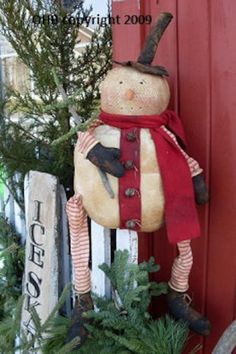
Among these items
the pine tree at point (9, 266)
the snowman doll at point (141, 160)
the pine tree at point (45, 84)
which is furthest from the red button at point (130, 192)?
the pine tree at point (9, 266)

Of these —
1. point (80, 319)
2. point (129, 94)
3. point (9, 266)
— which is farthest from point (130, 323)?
point (9, 266)

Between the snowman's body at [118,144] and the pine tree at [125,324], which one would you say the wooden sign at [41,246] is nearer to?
the pine tree at [125,324]

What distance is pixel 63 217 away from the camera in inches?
52.4

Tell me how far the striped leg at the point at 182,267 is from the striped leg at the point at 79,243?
0.21 meters

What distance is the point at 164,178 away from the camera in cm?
95

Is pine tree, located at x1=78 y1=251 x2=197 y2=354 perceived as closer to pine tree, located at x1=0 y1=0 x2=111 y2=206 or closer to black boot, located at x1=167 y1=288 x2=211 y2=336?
black boot, located at x1=167 y1=288 x2=211 y2=336

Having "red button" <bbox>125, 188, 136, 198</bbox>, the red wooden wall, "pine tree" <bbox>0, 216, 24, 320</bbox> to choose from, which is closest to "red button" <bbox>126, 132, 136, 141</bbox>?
"red button" <bbox>125, 188, 136, 198</bbox>

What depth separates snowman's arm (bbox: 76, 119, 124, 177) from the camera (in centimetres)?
92

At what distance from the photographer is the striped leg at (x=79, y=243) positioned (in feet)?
3.38

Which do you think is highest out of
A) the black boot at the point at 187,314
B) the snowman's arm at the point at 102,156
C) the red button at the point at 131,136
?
the red button at the point at 131,136

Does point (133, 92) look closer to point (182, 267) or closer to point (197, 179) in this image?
point (197, 179)

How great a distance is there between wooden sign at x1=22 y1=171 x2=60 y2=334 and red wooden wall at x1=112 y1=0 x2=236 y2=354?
0.41 meters

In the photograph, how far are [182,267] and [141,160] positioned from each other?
0.95ft

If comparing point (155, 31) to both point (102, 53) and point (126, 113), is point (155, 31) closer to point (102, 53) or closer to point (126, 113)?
point (126, 113)
